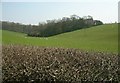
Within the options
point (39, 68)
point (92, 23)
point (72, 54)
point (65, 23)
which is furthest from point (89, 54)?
point (92, 23)

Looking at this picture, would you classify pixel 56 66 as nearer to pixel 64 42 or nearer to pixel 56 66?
pixel 56 66

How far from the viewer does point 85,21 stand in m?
46.2

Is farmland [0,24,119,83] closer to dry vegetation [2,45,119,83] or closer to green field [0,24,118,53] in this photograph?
dry vegetation [2,45,119,83]

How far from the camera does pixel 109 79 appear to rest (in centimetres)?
1159

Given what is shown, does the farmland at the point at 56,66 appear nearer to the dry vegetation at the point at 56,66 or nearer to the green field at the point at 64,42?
the dry vegetation at the point at 56,66

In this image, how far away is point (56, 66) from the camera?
11547mm

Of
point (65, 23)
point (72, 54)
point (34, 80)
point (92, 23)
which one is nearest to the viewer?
point (34, 80)

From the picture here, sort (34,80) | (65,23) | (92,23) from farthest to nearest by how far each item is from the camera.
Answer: (92,23) < (65,23) < (34,80)

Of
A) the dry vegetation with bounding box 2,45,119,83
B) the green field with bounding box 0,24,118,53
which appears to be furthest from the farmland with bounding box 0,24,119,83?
the green field with bounding box 0,24,118,53

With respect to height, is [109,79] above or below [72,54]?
below

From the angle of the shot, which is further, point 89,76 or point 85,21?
point 85,21

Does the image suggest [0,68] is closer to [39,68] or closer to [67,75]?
[39,68]

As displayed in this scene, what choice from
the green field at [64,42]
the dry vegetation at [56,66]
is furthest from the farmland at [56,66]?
the green field at [64,42]

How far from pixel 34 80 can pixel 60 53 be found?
2109 mm
